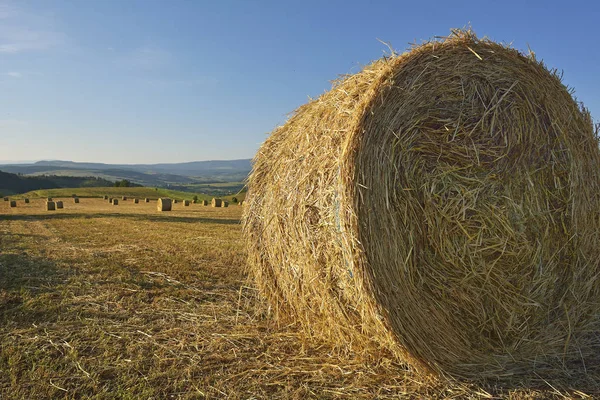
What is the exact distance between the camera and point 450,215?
11.6 feet

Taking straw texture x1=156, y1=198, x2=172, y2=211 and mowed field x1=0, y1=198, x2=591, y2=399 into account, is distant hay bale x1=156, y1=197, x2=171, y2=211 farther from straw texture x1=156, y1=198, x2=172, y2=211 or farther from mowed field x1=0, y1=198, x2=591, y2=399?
mowed field x1=0, y1=198, x2=591, y2=399

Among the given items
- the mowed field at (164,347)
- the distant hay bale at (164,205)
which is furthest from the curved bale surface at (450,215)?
the distant hay bale at (164,205)

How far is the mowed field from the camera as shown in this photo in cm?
348

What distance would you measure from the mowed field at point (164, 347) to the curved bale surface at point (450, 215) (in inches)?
11.6

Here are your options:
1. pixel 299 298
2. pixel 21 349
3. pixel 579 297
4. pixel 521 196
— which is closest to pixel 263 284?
pixel 299 298

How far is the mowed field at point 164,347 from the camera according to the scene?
3.48 meters

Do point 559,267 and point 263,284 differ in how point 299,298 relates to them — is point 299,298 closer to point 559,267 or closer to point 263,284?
point 263,284

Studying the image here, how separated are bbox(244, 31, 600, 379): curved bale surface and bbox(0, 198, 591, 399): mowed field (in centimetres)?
29

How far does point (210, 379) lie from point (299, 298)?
115 cm

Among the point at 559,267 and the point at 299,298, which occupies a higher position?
the point at 559,267

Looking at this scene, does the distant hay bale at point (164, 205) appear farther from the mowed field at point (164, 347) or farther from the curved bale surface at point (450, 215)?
the curved bale surface at point (450, 215)

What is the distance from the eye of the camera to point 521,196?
3.81 meters

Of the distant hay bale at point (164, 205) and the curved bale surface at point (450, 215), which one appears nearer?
the curved bale surface at point (450, 215)

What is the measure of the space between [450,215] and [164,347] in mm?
2855
